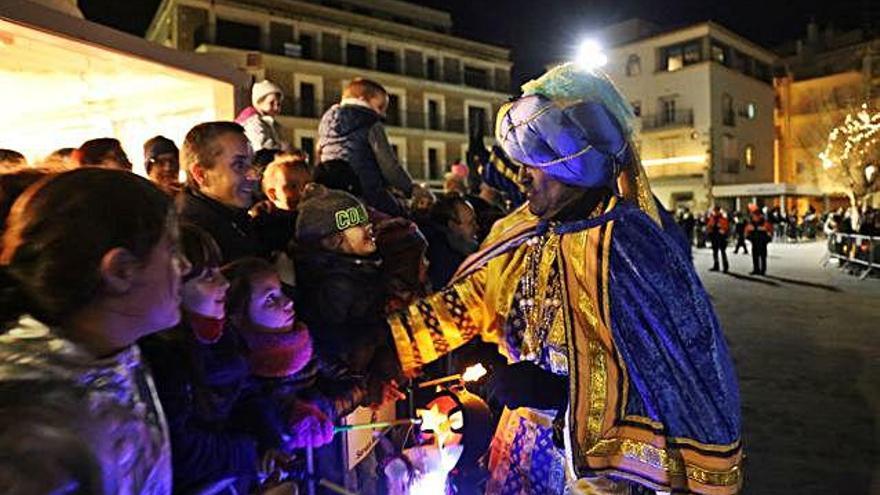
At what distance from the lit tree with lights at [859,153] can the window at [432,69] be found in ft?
78.9

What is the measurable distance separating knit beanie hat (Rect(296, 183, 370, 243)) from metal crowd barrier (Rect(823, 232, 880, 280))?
1720 centimetres

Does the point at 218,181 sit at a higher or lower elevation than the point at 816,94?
lower

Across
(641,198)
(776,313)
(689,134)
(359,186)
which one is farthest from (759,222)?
(689,134)

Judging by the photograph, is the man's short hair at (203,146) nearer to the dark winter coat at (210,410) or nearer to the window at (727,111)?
the dark winter coat at (210,410)

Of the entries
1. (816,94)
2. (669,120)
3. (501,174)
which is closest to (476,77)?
(669,120)

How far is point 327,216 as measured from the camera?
3.20 meters

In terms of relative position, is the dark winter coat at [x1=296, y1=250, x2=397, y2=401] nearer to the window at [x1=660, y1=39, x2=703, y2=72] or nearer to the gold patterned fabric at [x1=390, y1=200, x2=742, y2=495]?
the gold patterned fabric at [x1=390, y1=200, x2=742, y2=495]

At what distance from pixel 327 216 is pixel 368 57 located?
39.6 metres

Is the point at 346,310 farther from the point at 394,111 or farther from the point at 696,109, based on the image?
the point at 696,109

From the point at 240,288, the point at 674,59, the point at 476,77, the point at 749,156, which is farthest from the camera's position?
the point at 749,156

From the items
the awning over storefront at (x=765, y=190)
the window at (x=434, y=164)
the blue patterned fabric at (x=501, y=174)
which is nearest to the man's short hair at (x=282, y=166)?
the blue patterned fabric at (x=501, y=174)

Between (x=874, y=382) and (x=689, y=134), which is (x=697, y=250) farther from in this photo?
(x=874, y=382)

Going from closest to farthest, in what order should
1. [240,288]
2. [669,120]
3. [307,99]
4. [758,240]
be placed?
[240,288], [758,240], [307,99], [669,120]

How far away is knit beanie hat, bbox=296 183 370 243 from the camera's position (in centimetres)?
319
